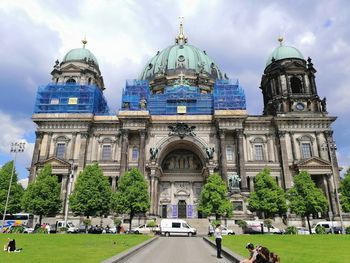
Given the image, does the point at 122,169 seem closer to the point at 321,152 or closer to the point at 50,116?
the point at 50,116

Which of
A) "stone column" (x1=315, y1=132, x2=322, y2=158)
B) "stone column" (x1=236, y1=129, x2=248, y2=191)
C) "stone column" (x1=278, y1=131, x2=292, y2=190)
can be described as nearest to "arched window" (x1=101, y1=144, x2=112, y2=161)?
"stone column" (x1=236, y1=129, x2=248, y2=191)

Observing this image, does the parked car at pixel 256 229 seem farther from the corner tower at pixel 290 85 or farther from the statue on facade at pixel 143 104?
the statue on facade at pixel 143 104

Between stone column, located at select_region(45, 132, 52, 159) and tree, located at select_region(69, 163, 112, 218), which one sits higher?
stone column, located at select_region(45, 132, 52, 159)

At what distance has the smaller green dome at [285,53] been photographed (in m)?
58.6

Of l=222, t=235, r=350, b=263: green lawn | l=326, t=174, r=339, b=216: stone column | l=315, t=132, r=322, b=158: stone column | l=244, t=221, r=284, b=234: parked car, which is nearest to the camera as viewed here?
l=222, t=235, r=350, b=263: green lawn

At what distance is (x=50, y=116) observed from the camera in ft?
175

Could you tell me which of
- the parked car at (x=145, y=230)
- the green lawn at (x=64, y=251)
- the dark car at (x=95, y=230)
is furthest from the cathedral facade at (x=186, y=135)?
the green lawn at (x=64, y=251)

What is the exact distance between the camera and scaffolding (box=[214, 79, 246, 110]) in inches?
2151

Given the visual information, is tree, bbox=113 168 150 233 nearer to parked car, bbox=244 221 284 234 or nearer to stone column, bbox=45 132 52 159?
parked car, bbox=244 221 284 234

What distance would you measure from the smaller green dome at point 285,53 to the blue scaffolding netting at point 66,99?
3693cm

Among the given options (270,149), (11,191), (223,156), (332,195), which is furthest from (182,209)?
(11,191)

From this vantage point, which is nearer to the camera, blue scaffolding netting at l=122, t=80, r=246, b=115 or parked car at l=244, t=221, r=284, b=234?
parked car at l=244, t=221, r=284, b=234

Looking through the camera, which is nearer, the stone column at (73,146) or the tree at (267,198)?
the tree at (267,198)

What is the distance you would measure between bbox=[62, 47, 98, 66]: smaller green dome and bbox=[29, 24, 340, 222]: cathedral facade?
3.80 feet
